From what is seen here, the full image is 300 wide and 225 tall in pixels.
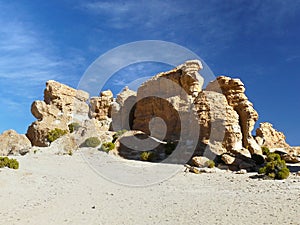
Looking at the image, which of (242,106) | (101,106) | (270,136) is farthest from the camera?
(101,106)

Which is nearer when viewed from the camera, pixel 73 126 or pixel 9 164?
pixel 9 164

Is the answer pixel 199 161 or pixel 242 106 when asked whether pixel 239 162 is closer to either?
pixel 199 161

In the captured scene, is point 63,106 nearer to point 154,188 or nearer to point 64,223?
point 154,188

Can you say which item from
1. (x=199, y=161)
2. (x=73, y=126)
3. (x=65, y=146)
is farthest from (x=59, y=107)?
(x=199, y=161)

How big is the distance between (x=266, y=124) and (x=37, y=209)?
110 feet

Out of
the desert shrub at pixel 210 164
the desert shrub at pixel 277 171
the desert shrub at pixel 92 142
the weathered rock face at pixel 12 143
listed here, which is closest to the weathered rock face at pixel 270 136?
the desert shrub at pixel 210 164

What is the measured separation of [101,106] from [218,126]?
23.1 metres

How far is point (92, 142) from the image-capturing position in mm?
27484

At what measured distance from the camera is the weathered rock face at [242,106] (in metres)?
28.1

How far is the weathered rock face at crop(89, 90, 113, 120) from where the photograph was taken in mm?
44281

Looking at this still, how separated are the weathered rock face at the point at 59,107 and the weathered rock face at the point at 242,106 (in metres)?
18.7

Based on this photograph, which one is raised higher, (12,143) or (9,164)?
(12,143)

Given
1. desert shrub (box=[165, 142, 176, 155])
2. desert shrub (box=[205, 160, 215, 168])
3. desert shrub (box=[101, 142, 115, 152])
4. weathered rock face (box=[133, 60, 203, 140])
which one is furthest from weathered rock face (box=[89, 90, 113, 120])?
desert shrub (box=[205, 160, 215, 168])

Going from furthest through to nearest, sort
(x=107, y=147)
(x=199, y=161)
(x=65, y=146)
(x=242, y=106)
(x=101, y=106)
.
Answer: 1. (x=101, y=106)
2. (x=242, y=106)
3. (x=65, y=146)
4. (x=107, y=147)
5. (x=199, y=161)
